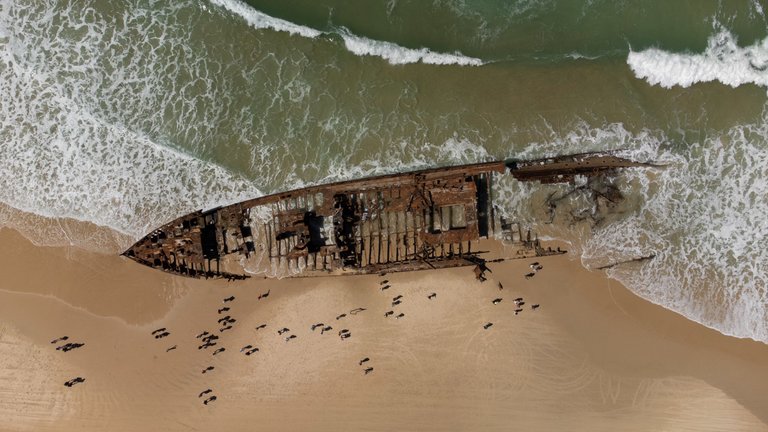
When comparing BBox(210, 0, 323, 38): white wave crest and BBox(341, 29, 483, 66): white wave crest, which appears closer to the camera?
BBox(341, 29, 483, 66): white wave crest

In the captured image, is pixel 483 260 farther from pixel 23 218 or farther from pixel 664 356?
pixel 23 218

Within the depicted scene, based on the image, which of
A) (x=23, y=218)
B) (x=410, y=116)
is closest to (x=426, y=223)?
(x=410, y=116)

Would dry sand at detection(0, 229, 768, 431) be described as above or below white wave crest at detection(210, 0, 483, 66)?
below

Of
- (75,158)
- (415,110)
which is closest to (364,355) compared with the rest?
(415,110)

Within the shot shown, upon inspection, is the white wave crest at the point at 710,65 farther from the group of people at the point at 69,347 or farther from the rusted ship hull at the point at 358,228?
the group of people at the point at 69,347

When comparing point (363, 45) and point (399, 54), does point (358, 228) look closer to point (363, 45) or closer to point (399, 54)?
point (399, 54)

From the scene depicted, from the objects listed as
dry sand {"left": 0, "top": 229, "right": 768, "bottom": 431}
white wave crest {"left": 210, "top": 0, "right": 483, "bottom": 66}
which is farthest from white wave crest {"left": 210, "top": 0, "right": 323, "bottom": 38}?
dry sand {"left": 0, "top": 229, "right": 768, "bottom": 431}

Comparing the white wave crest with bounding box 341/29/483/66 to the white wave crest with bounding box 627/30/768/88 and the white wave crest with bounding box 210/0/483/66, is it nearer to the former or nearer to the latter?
the white wave crest with bounding box 210/0/483/66
